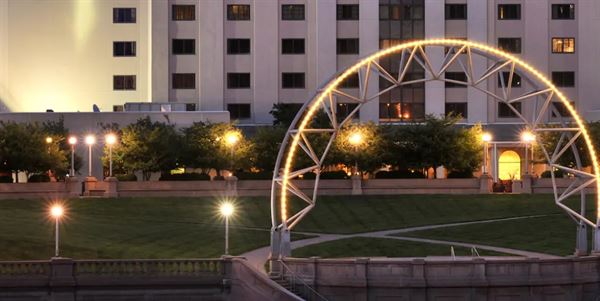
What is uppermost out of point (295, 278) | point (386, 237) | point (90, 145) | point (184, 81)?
point (184, 81)

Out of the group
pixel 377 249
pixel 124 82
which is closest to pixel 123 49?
pixel 124 82

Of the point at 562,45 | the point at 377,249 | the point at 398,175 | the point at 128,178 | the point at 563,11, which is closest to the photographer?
the point at 377,249

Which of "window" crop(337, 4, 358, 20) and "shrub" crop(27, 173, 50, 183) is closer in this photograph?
"shrub" crop(27, 173, 50, 183)

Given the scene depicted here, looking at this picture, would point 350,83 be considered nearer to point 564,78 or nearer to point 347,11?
point 347,11

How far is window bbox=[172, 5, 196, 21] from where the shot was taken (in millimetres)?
107375

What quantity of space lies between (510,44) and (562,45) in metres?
4.70

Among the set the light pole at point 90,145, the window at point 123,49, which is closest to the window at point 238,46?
the window at point 123,49

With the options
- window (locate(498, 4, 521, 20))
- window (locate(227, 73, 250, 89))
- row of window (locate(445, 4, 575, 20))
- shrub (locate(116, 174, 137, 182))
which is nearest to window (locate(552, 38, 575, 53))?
row of window (locate(445, 4, 575, 20))

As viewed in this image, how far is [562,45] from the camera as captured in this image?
107 metres

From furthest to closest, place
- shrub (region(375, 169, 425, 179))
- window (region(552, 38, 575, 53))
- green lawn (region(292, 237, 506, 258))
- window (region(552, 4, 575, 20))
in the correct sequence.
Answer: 1. window (region(552, 4, 575, 20))
2. window (region(552, 38, 575, 53))
3. shrub (region(375, 169, 425, 179))
4. green lawn (region(292, 237, 506, 258))

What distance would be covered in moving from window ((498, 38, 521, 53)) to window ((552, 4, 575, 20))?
13.3 feet

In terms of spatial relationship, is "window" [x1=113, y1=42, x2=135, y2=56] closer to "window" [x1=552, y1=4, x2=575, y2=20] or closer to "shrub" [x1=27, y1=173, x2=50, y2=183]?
"shrub" [x1=27, y1=173, x2=50, y2=183]

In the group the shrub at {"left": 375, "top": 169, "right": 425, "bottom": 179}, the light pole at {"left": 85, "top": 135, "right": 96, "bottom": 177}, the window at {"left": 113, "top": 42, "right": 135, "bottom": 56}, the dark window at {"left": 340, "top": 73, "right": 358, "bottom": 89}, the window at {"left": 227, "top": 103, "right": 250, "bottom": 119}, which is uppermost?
the window at {"left": 113, "top": 42, "right": 135, "bottom": 56}

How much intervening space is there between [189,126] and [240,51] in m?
12.3
